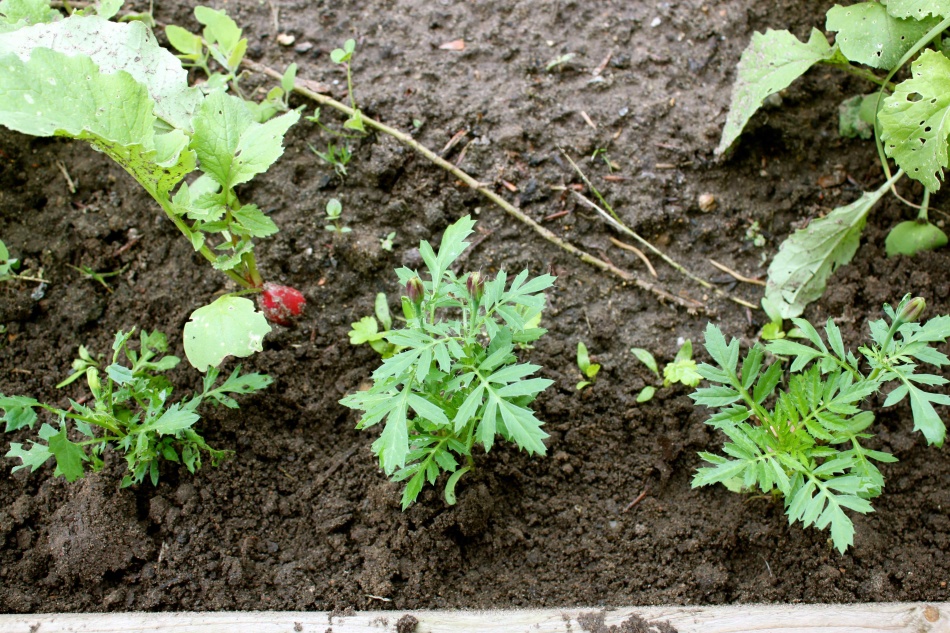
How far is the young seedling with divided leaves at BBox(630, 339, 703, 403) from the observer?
2537 millimetres

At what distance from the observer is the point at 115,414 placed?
2.31m

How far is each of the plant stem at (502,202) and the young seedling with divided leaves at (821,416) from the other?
681 millimetres

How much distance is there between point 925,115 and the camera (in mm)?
2352

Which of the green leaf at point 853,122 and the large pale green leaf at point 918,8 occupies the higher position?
the large pale green leaf at point 918,8

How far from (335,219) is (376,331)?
1.73ft

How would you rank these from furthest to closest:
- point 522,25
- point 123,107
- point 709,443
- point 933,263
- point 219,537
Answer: point 522,25
point 933,263
point 709,443
point 219,537
point 123,107

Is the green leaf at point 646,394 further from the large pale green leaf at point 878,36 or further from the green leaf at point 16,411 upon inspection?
the green leaf at point 16,411

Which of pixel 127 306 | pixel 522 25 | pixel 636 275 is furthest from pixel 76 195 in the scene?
pixel 636 275

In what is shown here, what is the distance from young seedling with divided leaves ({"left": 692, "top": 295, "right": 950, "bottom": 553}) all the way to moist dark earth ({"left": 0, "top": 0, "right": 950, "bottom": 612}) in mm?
392

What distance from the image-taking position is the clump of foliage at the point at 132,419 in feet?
6.88

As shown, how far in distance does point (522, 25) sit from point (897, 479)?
2.27 metres

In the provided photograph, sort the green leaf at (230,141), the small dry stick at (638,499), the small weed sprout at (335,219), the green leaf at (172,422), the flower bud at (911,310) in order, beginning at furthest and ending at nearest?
1. the small weed sprout at (335,219)
2. the small dry stick at (638,499)
3. the green leaf at (230,141)
4. the green leaf at (172,422)
5. the flower bud at (911,310)

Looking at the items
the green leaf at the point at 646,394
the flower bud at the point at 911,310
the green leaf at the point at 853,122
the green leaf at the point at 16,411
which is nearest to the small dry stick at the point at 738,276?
the green leaf at the point at 646,394

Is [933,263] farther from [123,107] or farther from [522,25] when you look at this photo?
[123,107]
